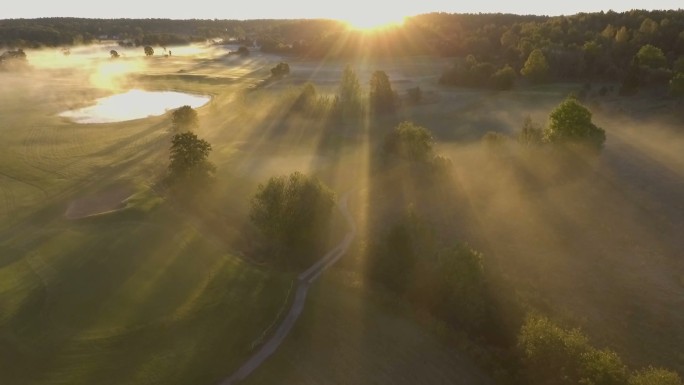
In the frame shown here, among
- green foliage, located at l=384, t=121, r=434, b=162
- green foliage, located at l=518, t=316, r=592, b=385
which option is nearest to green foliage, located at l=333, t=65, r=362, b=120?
green foliage, located at l=384, t=121, r=434, b=162

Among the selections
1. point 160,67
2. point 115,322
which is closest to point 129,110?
point 160,67

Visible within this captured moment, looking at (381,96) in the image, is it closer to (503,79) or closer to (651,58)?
(503,79)

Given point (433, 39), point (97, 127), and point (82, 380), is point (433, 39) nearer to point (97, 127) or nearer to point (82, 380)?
point (97, 127)

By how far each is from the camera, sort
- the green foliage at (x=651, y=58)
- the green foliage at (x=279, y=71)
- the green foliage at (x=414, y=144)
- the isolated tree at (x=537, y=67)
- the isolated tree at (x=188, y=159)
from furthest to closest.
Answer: the green foliage at (x=279, y=71) → the isolated tree at (x=537, y=67) → the green foliage at (x=651, y=58) → the green foliage at (x=414, y=144) → the isolated tree at (x=188, y=159)

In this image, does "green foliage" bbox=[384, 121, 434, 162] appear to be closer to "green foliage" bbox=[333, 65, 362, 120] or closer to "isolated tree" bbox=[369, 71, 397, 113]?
"green foliage" bbox=[333, 65, 362, 120]

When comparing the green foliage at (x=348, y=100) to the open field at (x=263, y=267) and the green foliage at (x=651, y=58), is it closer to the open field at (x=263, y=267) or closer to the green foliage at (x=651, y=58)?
the open field at (x=263, y=267)

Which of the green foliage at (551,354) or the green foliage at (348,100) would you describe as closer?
the green foliage at (551,354)

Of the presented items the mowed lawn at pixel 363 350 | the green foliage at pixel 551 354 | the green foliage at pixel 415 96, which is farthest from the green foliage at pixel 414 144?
the green foliage at pixel 415 96
